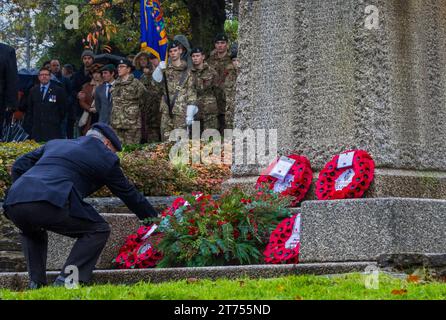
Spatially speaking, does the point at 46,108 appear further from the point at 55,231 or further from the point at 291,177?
the point at 55,231

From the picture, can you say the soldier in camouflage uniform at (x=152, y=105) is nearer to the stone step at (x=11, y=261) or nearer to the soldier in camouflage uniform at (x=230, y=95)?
the soldier in camouflage uniform at (x=230, y=95)

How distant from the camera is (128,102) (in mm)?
19312

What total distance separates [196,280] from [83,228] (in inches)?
48.3

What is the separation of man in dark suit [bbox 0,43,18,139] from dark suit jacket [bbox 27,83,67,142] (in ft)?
10.4

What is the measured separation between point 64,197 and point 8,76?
26.0 feet

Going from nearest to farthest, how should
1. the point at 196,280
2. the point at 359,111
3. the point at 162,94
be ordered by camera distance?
1. the point at 196,280
2. the point at 359,111
3. the point at 162,94

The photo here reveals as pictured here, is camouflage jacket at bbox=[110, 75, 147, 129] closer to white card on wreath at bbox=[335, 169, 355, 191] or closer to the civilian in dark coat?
the civilian in dark coat

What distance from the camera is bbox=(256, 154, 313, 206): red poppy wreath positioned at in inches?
390

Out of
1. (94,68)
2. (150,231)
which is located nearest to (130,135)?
(94,68)

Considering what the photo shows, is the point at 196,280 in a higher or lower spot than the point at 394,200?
lower

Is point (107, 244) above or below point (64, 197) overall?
below
